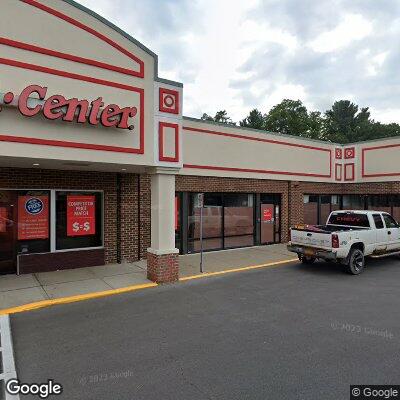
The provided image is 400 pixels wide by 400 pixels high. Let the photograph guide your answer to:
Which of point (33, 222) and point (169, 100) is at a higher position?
point (169, 100)

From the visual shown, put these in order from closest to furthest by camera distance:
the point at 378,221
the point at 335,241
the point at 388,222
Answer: the point at 335,241 → the point at 378,221 → the point at 388,222

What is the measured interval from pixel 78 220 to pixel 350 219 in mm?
9229

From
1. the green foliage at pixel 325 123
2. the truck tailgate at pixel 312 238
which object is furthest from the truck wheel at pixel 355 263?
the green foliage at pixel 325 123

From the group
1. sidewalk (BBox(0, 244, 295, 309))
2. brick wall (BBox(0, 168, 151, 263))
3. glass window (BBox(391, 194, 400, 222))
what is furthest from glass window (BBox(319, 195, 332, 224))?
brick wall (BBox(0, 168, 151, 263))

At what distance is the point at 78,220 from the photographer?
36.3 ft

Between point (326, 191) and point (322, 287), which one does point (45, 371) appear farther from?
point (326, 191)

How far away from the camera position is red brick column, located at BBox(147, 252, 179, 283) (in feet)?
30.8

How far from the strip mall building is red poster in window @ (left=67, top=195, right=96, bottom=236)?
1.3 inches

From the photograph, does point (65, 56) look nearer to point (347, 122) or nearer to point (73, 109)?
point (73, 109)

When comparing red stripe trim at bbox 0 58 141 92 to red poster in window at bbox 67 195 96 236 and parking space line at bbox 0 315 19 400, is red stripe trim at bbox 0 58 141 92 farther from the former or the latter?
parking space line at bbox 0 315 19 400

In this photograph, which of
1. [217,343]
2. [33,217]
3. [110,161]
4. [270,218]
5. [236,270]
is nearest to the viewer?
[217,343]

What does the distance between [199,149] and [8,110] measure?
728cm

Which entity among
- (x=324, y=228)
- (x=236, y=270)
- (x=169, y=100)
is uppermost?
(x=169, y=100)

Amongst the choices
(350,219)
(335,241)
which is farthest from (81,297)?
(350,219)
